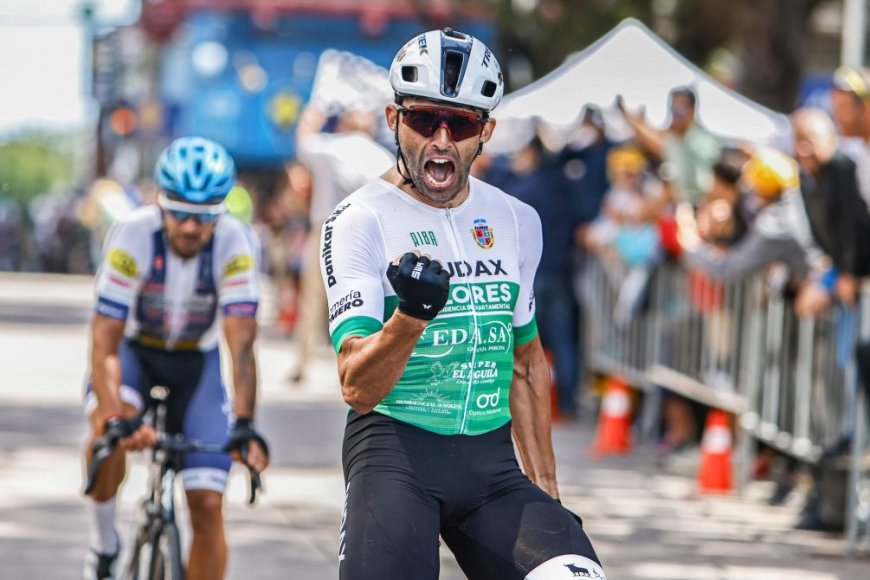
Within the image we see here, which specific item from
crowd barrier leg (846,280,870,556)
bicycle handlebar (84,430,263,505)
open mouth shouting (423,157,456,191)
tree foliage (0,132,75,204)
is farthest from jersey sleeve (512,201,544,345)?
tree foliage (0,132,75,204)

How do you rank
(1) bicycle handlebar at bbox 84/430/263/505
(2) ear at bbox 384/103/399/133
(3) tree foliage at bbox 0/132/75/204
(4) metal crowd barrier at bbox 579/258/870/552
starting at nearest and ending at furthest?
1. (2) ear at bbox 384/103/399/133
2. (1) bicycle handlebar at bbox 84/430/263/505
3. (4) metal crowd barrier at bbox 579/258/870/552
4. (3) tree foliage at bbox 0/132/75/204

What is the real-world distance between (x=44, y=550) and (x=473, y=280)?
15.9ft

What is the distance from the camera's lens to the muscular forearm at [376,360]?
13.5 ft

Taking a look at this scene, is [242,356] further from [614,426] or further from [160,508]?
[614,426]

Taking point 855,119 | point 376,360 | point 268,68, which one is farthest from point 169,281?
point 268,68

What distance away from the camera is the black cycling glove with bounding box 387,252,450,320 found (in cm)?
401

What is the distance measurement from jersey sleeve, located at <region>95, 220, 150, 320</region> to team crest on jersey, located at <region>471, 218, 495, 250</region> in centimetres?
217

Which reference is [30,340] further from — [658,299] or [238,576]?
[238,576]

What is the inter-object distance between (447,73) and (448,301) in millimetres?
589

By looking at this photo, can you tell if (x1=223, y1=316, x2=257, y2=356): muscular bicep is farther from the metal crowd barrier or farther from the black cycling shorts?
the metal crowd barrier

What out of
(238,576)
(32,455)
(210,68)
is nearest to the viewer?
(238,576)

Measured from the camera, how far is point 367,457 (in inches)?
177

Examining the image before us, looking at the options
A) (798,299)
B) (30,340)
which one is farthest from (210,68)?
(798,299)

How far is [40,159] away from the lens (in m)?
158
